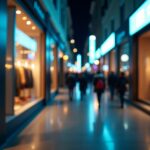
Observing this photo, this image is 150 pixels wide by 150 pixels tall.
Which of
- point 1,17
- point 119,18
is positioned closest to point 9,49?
point 1,17

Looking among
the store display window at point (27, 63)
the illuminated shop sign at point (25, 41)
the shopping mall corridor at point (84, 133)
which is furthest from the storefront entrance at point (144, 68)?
the illuminated shop sign at point (25, 41)

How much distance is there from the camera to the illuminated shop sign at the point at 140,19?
14.9 metres

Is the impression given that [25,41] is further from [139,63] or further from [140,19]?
[139,63]

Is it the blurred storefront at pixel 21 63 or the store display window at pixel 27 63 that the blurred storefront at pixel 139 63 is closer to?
the blurred storefront at pixel 21 63

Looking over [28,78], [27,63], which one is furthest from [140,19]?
[28,78]

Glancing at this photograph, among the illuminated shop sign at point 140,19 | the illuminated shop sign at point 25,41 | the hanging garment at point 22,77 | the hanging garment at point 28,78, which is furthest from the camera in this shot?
the illuminated shop sign at point 140,19

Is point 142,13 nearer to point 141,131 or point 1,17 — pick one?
point 141,131

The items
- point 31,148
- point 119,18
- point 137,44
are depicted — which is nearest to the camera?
point 31,148

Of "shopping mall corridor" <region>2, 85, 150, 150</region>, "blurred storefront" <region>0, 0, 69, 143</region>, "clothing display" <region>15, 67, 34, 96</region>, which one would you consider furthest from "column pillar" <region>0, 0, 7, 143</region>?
"clothing display" <region>15, 67, 34, 96</region>

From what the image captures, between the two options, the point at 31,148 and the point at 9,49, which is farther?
the point at 9,49

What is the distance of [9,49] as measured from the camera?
1012 cm

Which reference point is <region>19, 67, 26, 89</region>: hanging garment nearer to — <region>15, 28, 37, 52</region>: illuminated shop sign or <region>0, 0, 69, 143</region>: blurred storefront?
<region>0, 0, 69, 143</region>: blurred storefront

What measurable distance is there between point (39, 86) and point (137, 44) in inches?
209

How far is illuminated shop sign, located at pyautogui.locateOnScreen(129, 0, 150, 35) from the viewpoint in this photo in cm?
1490
